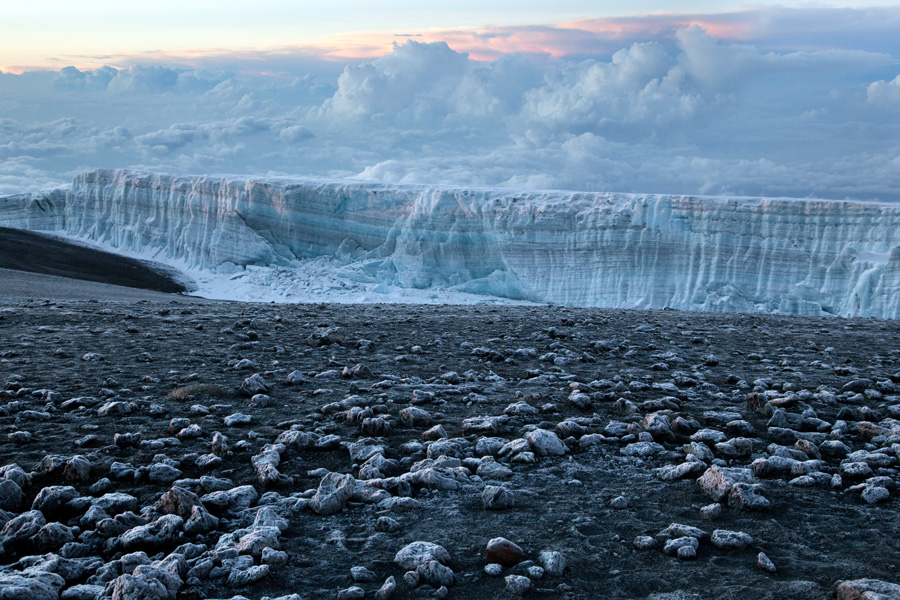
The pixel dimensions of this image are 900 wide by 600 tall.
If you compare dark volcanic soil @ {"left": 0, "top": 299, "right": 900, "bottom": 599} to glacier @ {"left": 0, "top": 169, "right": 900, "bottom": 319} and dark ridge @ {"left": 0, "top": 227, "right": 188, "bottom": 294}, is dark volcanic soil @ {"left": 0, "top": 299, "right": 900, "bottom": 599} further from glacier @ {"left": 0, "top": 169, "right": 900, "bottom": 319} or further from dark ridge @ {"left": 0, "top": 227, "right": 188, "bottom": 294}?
dark ridge @ {"left": 0, "top": 227, "right": 188, "bottom": 294}

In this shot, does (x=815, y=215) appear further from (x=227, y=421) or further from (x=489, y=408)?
(x=227, y=421)

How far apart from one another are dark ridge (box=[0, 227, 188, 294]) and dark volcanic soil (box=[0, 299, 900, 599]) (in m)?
18.9

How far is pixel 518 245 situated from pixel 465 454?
864 inches

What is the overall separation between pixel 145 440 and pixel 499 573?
95.7 inches

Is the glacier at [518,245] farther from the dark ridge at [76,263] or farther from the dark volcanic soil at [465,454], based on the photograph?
the dark volcanic soil at [465,454]

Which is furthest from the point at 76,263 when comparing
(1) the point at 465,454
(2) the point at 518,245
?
(1) the point at 465,454

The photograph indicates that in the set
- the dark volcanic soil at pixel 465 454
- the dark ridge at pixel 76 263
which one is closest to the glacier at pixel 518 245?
the dark ridge at pixel 76 263

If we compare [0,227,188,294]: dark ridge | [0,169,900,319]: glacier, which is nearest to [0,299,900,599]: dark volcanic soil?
[0,169,900,319]: glacier

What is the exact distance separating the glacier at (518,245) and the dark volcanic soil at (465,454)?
16.3m

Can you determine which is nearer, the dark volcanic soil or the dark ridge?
the dark volcanic soil

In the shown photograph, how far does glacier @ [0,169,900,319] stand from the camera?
2180 centimetres

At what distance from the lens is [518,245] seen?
25328 mm

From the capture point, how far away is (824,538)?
109 inches

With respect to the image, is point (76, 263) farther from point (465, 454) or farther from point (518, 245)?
point (465, 454)
